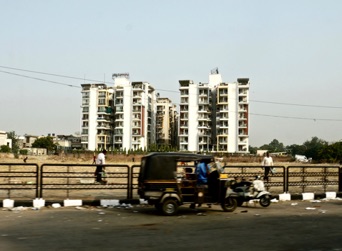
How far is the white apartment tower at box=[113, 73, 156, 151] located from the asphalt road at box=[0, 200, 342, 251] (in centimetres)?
9708

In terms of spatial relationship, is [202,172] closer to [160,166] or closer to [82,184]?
[160,166]

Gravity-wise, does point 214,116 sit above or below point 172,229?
above

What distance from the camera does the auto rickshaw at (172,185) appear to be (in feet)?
40.2

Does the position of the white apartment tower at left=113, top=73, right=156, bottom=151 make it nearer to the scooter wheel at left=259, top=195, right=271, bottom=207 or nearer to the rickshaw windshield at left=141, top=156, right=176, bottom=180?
the scooter wheel at left=259, top=195, right=271, bottom=207

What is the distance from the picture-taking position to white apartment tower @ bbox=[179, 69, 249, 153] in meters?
103

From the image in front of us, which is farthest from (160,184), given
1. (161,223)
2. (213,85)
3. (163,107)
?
(163,107)

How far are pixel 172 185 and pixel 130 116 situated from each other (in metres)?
99.9

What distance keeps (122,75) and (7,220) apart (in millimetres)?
109683

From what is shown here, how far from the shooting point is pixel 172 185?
40.5 feet

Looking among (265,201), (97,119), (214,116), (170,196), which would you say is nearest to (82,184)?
(170,196)

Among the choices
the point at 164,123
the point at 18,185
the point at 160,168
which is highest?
the point at 164,123

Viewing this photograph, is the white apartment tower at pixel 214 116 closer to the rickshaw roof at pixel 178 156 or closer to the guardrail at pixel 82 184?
the guardrail at pixel 82 184

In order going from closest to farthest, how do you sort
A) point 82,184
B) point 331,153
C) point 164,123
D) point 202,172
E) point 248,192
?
point 202,172 < point 248,192 < point 82,184 < point 331,153 < point 164,123

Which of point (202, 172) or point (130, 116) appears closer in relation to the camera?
point (202, 172)
